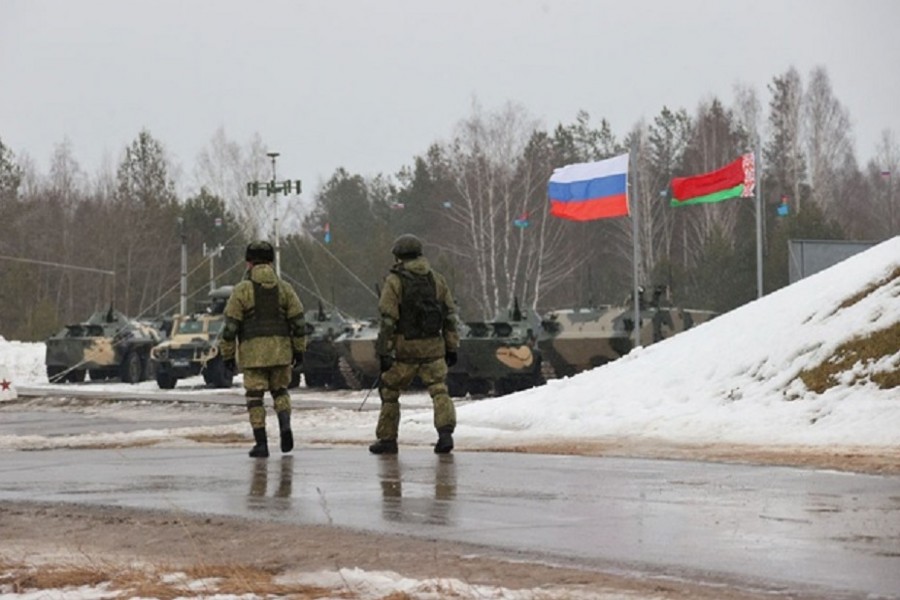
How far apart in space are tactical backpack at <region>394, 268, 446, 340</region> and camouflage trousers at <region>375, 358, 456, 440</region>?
24 centimetres

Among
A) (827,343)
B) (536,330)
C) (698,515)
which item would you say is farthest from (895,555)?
(536,330)

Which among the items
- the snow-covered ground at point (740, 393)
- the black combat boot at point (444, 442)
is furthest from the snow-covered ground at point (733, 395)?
the black combat boot at point (444, 442)

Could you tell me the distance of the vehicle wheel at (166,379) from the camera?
4100 cm

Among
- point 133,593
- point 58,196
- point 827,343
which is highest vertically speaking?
point 58,196

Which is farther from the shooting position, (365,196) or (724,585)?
(365,196)

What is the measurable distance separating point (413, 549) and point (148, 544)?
1.44m

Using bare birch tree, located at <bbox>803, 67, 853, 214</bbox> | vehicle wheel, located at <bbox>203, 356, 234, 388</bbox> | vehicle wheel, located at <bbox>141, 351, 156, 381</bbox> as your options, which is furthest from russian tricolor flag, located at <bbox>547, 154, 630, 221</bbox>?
bare birch tree, located at <bbox>803, 67, 853, 214</bbox>

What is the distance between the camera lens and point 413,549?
311 inches

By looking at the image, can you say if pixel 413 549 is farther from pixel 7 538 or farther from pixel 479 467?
pixel 479 467

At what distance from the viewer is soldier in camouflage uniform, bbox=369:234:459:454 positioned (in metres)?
13.5

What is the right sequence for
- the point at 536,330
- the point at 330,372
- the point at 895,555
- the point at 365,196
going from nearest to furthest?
the point at 895,555 < the point at 536,330 < the point at 330,372 < the point at 365,196

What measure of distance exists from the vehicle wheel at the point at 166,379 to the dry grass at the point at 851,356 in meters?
26.0

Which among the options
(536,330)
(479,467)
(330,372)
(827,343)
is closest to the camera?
(479,467)

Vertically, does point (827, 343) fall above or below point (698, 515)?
above
